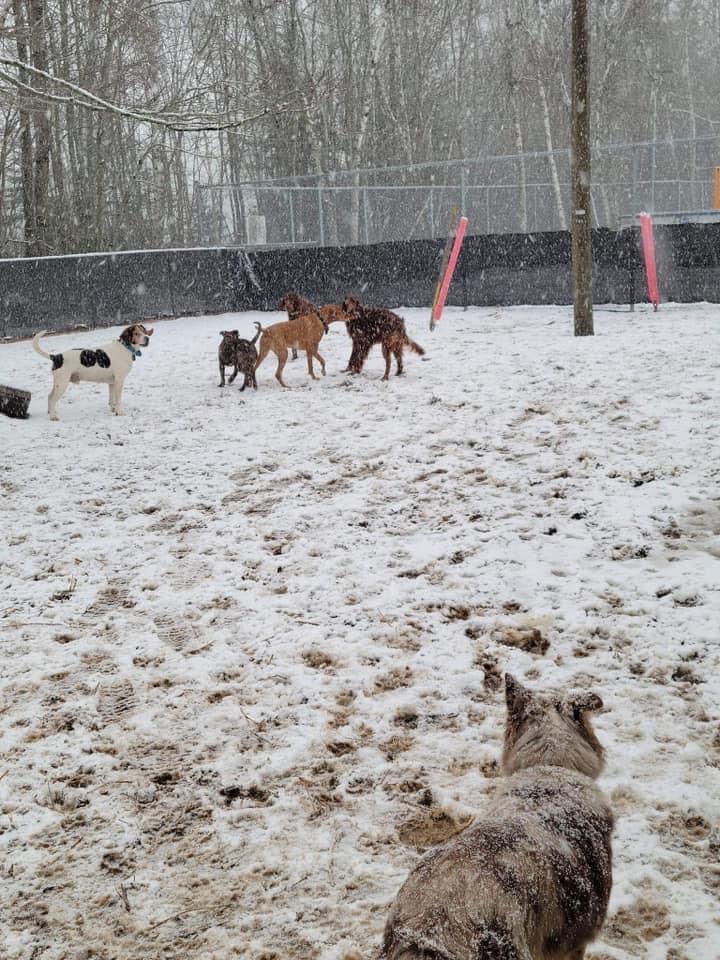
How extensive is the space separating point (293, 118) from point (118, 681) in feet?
96.7

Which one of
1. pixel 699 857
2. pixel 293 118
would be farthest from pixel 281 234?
pixel 699 857

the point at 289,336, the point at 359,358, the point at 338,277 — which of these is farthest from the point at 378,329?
the point at 338,277

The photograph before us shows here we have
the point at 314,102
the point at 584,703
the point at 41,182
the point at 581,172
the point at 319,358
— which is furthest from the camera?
the point at 314,102

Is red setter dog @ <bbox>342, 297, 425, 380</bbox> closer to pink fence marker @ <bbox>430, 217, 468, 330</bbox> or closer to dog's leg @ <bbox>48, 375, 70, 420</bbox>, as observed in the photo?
dog's leg @ <bbox>48, 375, 70, 420</bbox>

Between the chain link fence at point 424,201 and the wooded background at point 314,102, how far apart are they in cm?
131

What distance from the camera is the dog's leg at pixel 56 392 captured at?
9492 mm

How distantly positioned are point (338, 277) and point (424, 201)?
810cm

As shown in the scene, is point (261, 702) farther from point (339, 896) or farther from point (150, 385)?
point (150, 385)

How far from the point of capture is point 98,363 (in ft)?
31.3

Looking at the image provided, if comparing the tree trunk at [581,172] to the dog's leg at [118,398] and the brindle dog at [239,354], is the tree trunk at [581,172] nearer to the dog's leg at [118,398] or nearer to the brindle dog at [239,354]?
the brindle dog at [239,354]

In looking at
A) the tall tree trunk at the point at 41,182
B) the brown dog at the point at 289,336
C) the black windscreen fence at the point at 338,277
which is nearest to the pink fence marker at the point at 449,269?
the black windscreen fence at the point at 338,277

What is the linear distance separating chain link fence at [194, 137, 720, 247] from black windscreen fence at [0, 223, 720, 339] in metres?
1.60

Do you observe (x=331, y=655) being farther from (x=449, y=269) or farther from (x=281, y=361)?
(x=449, y=269)

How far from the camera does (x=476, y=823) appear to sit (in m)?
2.15
